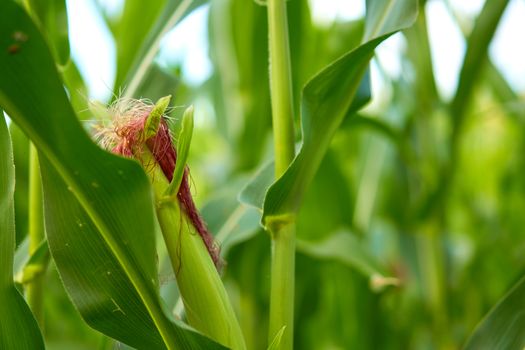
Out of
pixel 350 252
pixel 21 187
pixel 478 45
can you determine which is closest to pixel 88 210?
pixel 350 252

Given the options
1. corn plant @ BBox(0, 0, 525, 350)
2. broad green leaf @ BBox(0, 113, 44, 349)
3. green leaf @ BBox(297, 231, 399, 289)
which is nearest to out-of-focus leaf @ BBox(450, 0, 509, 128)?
corn plant @ BBox(0, 0, 525, 350)

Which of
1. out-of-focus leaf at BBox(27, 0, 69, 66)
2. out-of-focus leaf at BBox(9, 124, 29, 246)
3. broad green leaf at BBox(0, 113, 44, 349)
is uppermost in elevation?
out-of-focus leaf at BBox(27, 0, 69, 66)

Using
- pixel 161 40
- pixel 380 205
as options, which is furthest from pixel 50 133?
pixel 380 205

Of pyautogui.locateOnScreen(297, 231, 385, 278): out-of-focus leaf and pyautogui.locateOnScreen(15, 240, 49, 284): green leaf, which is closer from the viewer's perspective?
pyautogui.locateOnScreen(15, 240, 49, 284): green leaf

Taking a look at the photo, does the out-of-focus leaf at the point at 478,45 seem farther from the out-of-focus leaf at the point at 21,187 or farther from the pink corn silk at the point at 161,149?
the out-of-focus leaf at the point at 21,187

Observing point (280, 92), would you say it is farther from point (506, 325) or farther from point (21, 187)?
point (21, 187)

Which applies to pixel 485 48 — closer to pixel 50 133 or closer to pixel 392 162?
pixel 392 162

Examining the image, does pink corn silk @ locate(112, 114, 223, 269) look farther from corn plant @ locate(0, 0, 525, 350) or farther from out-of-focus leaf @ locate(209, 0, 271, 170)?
out-of-focus leaf @ locate(209, 0, 271, 170)
